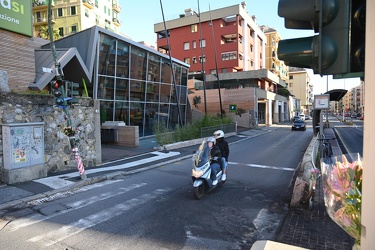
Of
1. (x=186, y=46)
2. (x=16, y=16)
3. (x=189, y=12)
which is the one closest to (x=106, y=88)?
(x=16, y=16)

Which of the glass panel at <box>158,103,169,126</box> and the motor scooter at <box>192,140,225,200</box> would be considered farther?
the glass panel at <box>158,103,169,126</box>

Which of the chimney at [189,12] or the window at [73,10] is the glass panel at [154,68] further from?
the window at [73,10]

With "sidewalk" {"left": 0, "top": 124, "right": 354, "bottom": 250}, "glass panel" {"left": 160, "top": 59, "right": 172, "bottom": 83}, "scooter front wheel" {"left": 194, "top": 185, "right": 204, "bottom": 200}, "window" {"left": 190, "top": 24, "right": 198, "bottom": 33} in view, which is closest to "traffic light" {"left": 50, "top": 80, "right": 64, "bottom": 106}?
"sidewalk" {"left": 0, "top": 124, "right": 354, "bottom": 250}

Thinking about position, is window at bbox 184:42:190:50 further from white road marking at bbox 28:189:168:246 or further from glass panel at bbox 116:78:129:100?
white road marking at bbox 28:189:168:246

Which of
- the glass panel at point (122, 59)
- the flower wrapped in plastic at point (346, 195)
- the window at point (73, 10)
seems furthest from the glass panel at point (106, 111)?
the window at point (73, 10)

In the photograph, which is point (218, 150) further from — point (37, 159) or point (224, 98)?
point (224, 98)

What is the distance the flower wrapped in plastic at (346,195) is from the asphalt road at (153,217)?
2.26 metres

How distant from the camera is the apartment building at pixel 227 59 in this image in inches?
1574

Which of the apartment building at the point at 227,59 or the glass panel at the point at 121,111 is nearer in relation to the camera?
the glass panel at the point at 121,111

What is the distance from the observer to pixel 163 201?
6.68 meters

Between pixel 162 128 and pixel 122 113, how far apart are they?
13.8ft

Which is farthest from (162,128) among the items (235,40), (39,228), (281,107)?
(281,107)

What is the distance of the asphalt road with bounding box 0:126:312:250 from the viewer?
4.55 meters

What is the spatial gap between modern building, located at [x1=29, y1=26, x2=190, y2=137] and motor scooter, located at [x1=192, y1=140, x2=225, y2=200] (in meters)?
9.25
